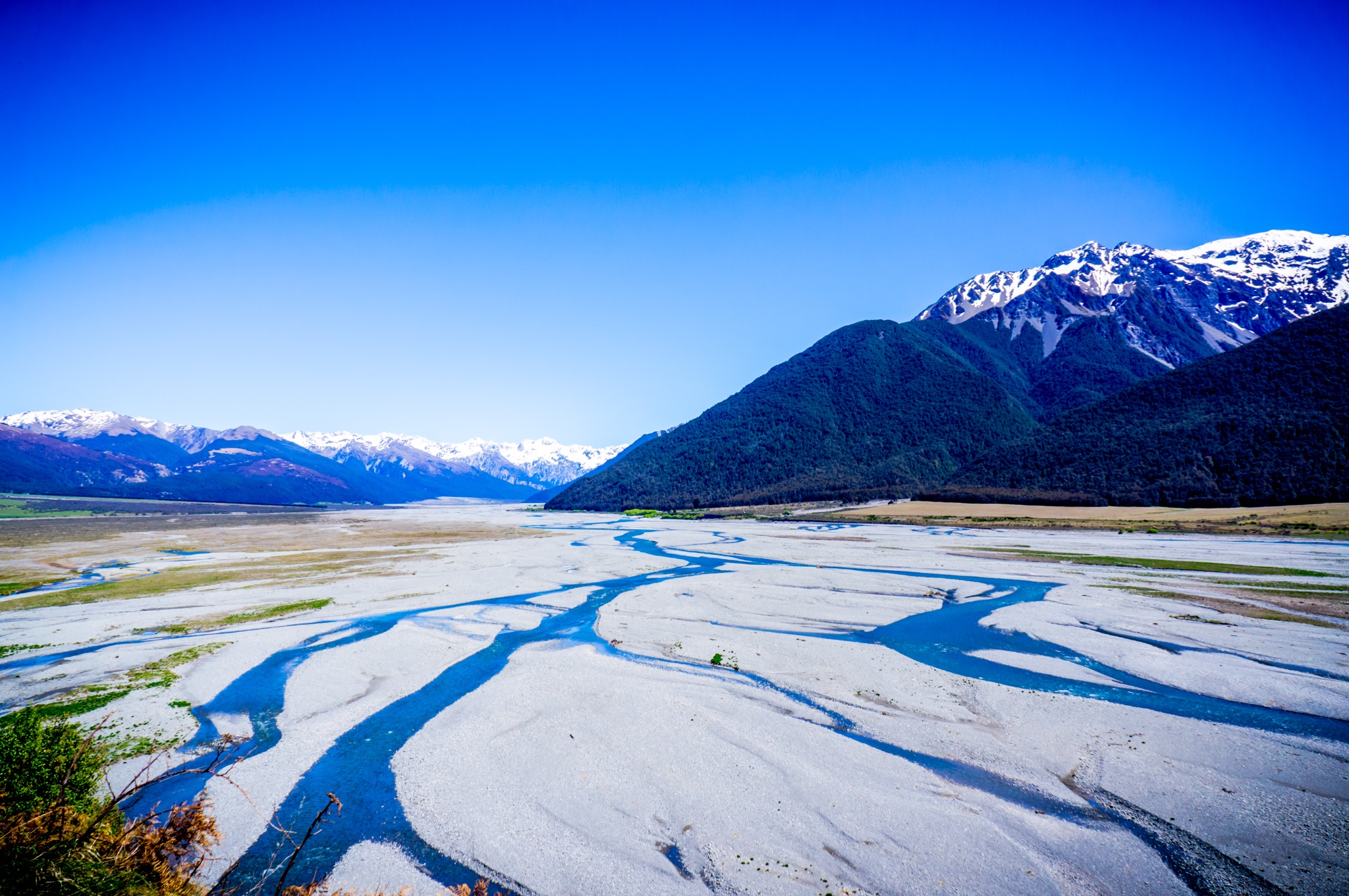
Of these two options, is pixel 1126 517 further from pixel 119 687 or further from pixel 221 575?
pixel 221 575

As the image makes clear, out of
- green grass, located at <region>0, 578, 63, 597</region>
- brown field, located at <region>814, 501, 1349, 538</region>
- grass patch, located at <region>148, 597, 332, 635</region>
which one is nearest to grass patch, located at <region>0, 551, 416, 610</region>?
green grass, located at <region>0, 578, 63, 597</region>

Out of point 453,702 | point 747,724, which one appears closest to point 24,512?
point 453,702

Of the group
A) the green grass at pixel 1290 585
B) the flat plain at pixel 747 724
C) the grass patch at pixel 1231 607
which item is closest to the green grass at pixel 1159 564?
the green grass at pixel 1290 585

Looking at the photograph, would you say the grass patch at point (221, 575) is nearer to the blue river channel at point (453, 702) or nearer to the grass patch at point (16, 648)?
the grass patch at point (16, 648)

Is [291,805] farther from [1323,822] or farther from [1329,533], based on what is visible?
[1329,533]

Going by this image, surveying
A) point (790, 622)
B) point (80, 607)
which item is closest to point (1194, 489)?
point (790, 622)

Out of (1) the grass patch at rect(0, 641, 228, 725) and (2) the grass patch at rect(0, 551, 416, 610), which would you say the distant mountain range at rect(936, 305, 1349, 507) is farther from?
(1) the grass patch at rect(0, 641, 228, 725)

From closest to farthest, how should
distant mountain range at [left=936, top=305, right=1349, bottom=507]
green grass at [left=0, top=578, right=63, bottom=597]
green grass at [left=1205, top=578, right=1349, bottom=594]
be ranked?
1. green grass at [left=1205, top=578, right=1349, bottom=594]
2. green grass at [left=0, top=578, right=63, bottom=597]
3. distant mountain range at [left=936, top=305, right=1349, bottom=507]
